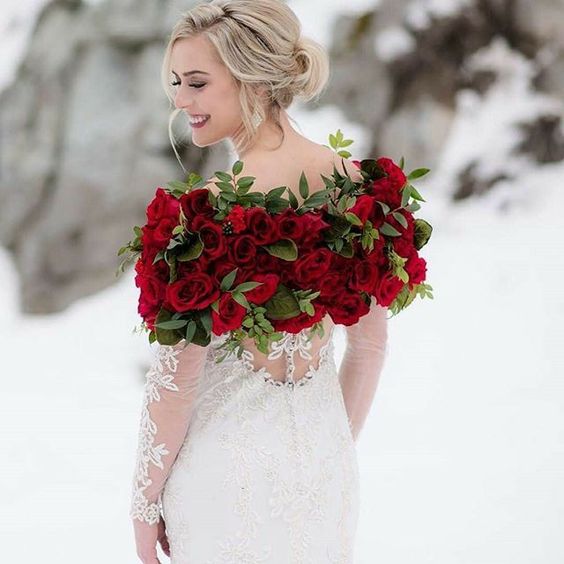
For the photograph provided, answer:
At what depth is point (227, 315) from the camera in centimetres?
155

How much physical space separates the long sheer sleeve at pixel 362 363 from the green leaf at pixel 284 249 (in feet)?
1.47

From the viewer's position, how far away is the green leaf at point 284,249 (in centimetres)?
158

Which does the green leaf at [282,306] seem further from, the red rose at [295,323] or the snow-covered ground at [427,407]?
the snow-covered ground at [427,407]

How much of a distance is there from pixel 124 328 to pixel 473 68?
2.98m

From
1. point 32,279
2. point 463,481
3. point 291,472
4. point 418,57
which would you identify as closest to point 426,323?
point 463,481

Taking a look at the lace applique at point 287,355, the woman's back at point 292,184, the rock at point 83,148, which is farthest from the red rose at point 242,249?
the rock at point 83,148

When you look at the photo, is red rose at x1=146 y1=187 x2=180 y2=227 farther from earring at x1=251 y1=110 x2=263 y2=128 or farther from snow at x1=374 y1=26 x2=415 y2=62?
snow at x1=374 y1=26 x2=415 y2=62

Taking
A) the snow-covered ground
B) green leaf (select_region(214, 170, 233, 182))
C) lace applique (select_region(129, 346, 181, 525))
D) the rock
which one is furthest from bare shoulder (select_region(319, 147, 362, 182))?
the rock

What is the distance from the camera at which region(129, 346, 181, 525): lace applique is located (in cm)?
164

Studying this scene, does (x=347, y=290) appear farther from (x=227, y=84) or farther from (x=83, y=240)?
(x=83, y=240)

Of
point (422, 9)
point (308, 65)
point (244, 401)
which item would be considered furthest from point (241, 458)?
point (422, 9)

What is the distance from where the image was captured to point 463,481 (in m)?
3.82

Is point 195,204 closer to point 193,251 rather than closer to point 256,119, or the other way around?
point 193,251

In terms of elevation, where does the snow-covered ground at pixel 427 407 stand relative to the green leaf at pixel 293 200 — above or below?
above
